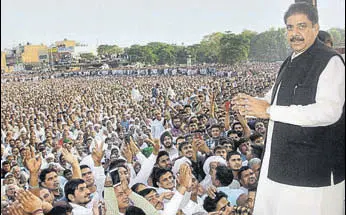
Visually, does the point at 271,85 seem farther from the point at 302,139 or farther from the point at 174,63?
the point at 174,63

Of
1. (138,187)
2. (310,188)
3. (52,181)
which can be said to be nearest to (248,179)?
(310,188)

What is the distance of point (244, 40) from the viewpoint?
2.62 m

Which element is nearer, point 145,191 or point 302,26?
point 302,26

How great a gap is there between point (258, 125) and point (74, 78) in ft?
3.72

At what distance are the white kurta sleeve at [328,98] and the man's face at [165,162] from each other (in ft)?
2.64

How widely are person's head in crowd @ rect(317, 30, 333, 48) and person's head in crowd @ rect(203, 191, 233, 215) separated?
0.92 m

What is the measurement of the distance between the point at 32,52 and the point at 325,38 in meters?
1.68

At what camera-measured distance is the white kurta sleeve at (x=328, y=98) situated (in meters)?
2.22

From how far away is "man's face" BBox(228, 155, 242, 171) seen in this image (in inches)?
104

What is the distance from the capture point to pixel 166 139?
2.77m

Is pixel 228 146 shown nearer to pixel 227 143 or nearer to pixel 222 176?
pixel 227 143

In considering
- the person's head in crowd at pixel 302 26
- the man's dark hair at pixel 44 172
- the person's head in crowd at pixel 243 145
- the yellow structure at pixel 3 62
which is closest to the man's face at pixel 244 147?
the person's head in crowd at pixel 243 145

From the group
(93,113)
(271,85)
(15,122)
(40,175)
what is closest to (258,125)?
(271,85)

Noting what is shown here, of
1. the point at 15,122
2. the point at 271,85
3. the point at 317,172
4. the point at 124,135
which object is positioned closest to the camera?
the point at 317,172
